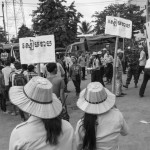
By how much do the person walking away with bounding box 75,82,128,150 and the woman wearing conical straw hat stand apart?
34cm

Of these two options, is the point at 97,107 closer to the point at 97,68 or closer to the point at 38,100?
the point at 38,100

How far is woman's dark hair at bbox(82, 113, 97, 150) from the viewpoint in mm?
2486

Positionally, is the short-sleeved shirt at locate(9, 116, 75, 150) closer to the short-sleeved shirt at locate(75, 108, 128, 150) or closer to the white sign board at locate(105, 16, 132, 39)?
the short-sleeved shirt at locate(75, 108, 128, 150)

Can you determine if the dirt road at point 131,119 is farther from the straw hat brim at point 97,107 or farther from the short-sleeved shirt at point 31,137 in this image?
the short-sleeved shirt at point 31,137

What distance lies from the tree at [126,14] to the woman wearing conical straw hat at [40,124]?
33.4 m

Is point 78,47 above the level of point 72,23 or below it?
below

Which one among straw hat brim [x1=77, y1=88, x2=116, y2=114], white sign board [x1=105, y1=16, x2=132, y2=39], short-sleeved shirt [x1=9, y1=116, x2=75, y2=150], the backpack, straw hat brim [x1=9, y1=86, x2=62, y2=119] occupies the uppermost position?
white sign board [x1=105, y1=16, x2=132, y2=39]

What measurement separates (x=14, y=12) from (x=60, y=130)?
42042 millimetres

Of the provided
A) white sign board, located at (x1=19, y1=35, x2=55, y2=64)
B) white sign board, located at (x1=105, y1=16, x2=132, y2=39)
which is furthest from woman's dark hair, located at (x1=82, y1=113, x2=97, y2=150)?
white sign board, located at (x1=105, y1=16, x2=132, y2=39)

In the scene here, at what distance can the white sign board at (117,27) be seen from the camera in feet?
23.3

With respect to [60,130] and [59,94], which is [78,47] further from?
[60,130]

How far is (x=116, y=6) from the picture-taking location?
125 ft

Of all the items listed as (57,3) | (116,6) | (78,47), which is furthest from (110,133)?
(116,6)

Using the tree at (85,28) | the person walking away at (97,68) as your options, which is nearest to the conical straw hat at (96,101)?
the person walking away at (97,68)
